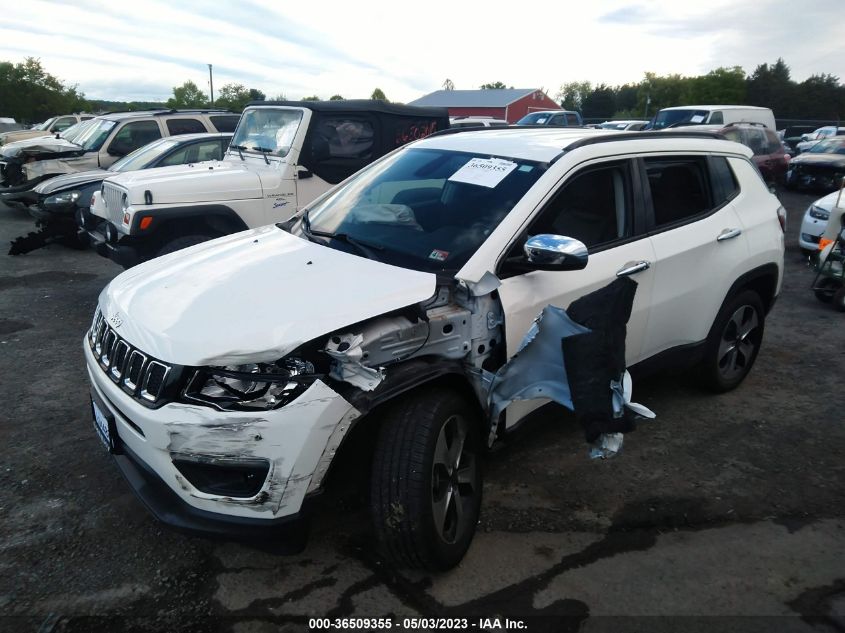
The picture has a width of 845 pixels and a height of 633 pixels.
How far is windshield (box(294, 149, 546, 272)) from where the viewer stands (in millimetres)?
3092

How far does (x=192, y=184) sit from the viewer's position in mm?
6379

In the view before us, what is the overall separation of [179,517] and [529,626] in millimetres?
1449

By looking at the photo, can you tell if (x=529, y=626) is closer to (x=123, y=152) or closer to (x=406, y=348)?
(x=406, y=348)

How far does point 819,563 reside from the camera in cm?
292

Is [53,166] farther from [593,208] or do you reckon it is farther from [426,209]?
[593,208]

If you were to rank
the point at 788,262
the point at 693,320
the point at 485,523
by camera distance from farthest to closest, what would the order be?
the point at 788,262
the point at 693,320
the point at 485,523

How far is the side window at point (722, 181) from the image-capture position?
4.27 meters

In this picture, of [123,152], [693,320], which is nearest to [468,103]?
[123,152]

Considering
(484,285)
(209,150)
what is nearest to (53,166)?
(209,150)

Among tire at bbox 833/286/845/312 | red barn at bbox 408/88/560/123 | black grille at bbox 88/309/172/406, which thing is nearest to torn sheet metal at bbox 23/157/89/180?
black grille at bbox 88/309/172/406

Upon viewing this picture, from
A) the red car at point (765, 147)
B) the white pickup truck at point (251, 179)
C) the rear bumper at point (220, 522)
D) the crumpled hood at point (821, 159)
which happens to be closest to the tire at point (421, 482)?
the rear bumper at point (220, 522)

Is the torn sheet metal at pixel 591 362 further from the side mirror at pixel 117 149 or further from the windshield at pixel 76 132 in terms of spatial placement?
the windshield at pixel 76 132

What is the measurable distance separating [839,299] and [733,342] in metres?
3.23

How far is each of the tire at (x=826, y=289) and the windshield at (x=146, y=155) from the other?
8.32 metres
